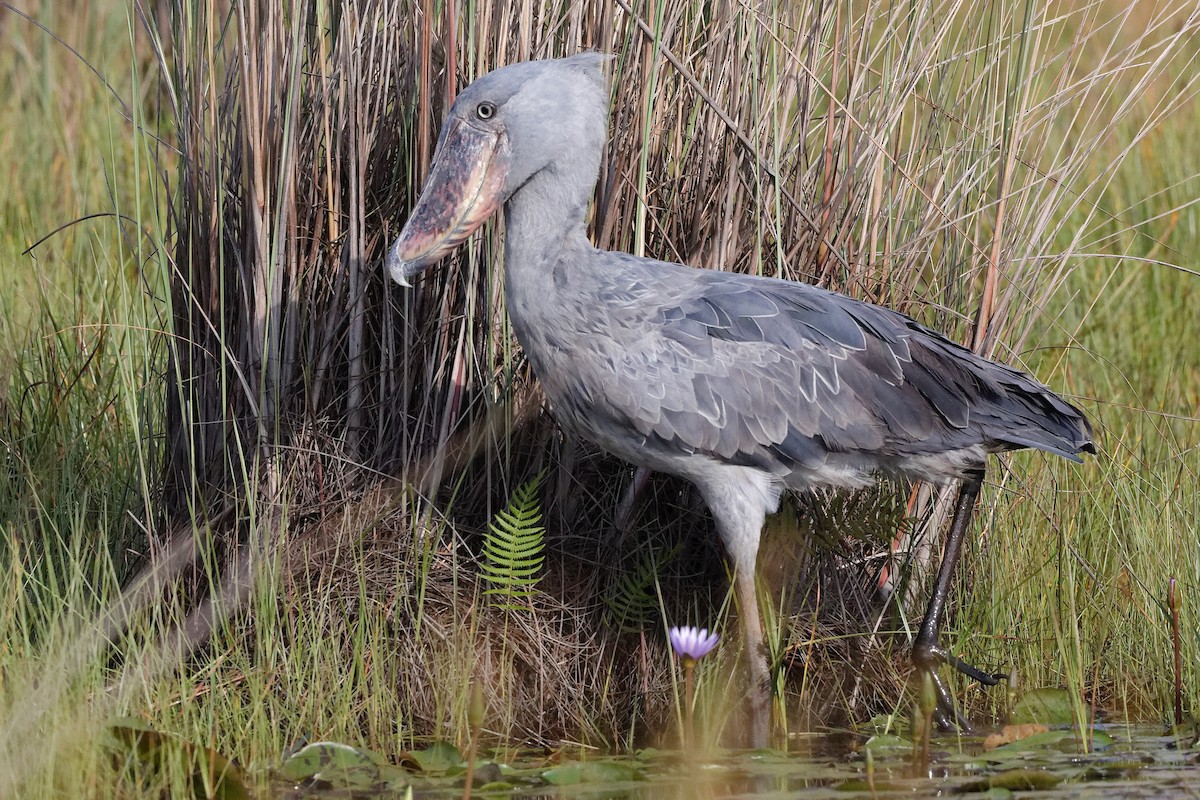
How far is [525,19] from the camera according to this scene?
12.6ft

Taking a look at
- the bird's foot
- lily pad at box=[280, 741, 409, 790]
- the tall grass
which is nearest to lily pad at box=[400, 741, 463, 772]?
lily pad at box=[280, 741, 409, 790]

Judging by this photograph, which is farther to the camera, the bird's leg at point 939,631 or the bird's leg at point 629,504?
the bird's leg at point 629,504

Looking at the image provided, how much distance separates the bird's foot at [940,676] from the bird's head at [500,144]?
5.06ft

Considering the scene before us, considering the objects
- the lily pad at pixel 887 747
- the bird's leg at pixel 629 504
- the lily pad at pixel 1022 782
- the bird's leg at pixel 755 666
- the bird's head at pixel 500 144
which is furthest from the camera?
the bird's leg at pixel 629 504

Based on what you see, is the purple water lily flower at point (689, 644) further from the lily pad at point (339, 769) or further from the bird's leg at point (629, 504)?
the bird's leg at point (629, 504)

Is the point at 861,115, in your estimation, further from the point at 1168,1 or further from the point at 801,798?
the point at 801,798

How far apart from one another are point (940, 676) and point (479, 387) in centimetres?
150

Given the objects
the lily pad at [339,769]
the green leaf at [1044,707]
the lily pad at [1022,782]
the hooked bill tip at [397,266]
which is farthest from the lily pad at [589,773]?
the hooked bill tip at [397,266]

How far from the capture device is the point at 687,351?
3582mm

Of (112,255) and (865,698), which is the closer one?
(865,698)

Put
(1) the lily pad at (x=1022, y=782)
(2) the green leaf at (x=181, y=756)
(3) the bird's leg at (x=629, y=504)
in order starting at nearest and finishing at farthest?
(2) the green leaf at (x=181, y=756)
(1) the lily pad at (x=1022, y=782)
(3) the bird's leg at (x=629, y=504)

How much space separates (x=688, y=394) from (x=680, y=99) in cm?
95

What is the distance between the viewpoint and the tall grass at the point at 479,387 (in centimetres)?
371

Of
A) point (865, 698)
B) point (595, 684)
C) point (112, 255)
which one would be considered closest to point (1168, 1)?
point (865, 698)
